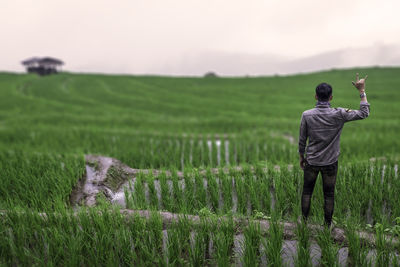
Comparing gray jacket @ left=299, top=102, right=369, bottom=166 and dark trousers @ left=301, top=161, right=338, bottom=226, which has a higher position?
gray jacket @ left=299, top=102, right=369, bottom=166

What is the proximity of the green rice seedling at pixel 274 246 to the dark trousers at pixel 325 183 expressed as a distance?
510 millimetres

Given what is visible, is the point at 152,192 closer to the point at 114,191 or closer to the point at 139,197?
the point at 139,197

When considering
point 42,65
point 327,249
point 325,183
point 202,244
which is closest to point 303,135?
point 325,183

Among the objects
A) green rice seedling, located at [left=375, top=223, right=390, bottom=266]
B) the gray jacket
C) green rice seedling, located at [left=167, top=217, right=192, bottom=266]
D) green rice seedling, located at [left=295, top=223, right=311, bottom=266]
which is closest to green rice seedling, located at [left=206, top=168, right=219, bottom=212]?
green rice seedling, located at [left=167, top=217, right=192, bottom=266]

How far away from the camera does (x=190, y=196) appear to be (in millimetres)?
3736

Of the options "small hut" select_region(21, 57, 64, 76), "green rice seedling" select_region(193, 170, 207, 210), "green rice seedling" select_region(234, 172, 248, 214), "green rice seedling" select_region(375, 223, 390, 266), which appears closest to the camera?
"green rice seedling" select_region(375, 223, 390, 266)

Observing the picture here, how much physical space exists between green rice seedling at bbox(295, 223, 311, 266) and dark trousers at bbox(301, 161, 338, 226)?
0.96 feet

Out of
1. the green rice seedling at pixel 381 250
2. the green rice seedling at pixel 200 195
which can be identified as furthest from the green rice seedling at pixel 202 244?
the green rice seedling at pixel 381 250

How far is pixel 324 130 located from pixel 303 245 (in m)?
1.28

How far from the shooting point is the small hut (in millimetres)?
48375

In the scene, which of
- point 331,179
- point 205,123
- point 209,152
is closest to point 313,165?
point 331,179

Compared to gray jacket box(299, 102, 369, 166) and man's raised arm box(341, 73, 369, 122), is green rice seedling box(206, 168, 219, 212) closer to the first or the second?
gray jacket box(299, 102, 369, 166)

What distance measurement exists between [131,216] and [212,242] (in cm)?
105

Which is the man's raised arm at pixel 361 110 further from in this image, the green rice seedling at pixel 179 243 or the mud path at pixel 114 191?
the green rice seedling at pixel 179 243
